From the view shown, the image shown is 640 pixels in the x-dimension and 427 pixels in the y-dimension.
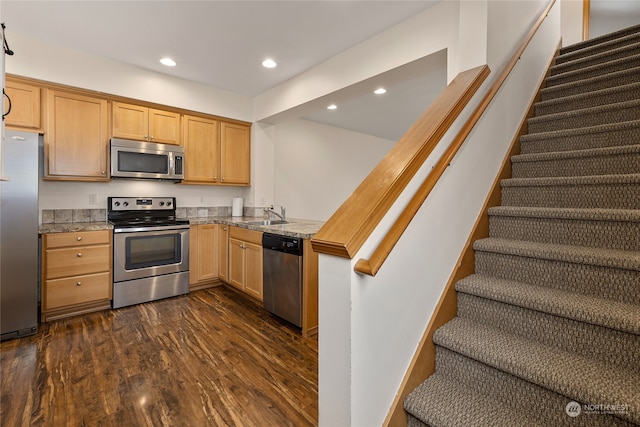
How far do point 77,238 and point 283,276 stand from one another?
206 cm

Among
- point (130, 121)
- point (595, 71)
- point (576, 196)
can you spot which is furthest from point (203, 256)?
point (595, 71)

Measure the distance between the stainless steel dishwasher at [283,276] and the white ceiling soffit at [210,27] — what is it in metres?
1.84

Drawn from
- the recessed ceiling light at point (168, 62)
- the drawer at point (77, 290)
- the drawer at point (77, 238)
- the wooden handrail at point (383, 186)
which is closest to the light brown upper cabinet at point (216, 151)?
the recessed ceiling light at point (168, 62)

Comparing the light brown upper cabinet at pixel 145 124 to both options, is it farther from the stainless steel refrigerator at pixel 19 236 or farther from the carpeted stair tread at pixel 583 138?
the carpeted stair tread at pixel 583 138

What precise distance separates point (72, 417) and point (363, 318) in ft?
5.69

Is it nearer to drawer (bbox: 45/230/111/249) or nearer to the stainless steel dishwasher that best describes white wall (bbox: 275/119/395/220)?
the stainless steel dishwasher

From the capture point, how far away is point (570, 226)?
143 cm

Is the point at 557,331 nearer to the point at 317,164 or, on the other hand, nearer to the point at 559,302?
the point at 559,302

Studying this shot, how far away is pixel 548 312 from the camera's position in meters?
1.14

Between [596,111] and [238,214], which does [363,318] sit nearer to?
[596,111]

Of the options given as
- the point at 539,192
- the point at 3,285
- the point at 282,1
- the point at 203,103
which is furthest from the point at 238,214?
the point at 539,192

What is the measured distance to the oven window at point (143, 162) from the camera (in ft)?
10.7

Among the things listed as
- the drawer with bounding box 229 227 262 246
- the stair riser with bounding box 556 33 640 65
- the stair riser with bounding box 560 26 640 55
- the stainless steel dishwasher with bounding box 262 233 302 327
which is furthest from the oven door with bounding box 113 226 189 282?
the stair riser with bounding box 560 26 640 55

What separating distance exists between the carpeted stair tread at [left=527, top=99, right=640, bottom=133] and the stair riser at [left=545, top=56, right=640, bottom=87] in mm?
555
